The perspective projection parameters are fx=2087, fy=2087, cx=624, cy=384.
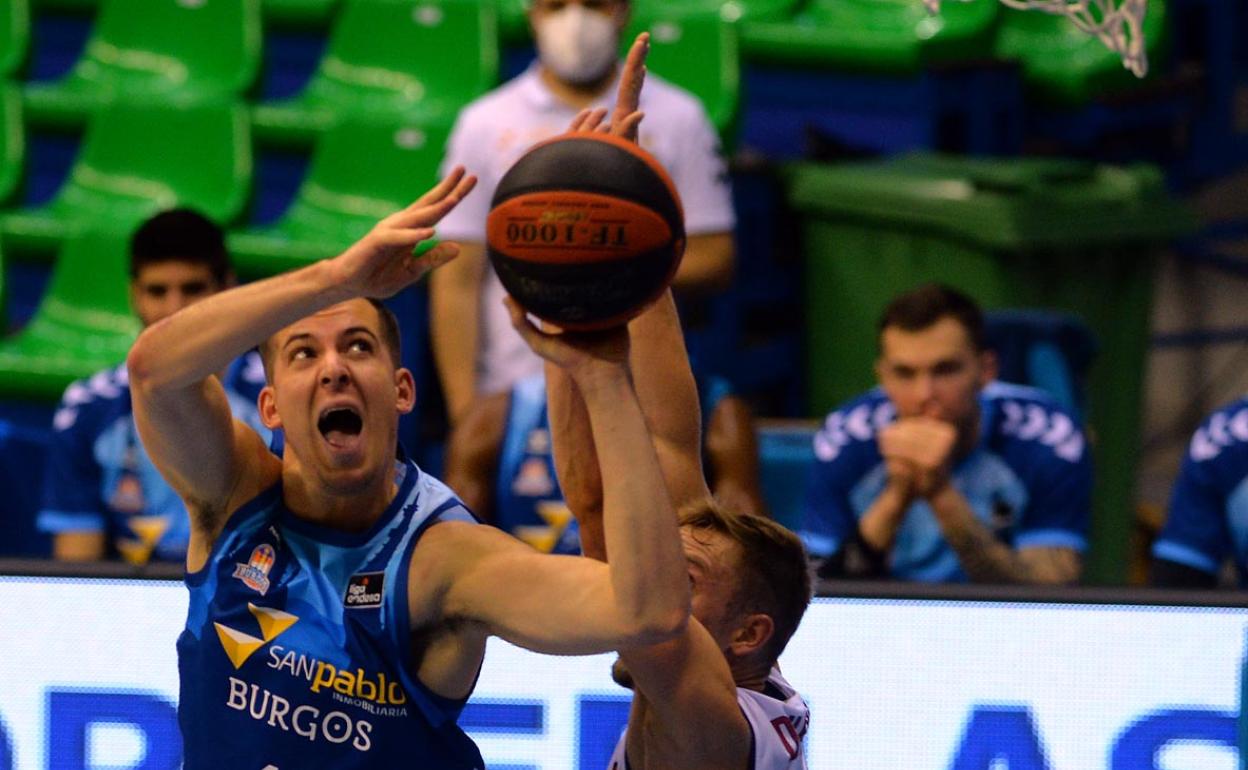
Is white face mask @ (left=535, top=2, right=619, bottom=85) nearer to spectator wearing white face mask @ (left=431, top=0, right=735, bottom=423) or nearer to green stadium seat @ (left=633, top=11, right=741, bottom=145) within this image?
spectator wearing white face mask @ (left=431, top=0, right=735, bottom=423)

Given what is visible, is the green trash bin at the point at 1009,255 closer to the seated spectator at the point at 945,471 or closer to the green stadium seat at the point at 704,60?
the green stadium seat at the point at 704,60

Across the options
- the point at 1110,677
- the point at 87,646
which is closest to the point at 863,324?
the point at 1110,677

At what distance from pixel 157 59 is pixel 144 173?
2.47 feet

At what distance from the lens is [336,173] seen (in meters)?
7.58

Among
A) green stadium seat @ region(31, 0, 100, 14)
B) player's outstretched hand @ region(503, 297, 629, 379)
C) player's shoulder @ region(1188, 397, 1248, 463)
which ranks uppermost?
green stadium seat @ region(31, 0, 100, 14)

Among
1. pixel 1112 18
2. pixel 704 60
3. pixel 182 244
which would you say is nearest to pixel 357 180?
pixel 704 60

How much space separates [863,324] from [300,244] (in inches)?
75.5

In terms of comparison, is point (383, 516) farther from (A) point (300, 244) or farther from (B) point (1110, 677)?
(A) point (300, 244)

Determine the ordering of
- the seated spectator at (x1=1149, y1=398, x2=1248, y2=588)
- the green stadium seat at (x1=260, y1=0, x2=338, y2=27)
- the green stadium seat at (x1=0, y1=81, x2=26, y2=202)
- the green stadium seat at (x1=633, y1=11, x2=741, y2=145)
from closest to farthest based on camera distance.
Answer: the seated spectator at (x1=1149, y1=398, x2=1248, y2=588)
the green stadium seat at (x1=633, y1=11, x2=741, y2=145)
the green stadium seat at (x1=0, y1=81, x2=26, y2=202)
the green stadium seat at (x1=260, y1=0, x2=338, y2=27)

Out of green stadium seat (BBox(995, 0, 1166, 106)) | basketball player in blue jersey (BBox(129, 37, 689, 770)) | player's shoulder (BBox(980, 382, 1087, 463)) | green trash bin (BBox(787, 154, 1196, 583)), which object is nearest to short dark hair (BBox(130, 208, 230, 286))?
player's shoulder (BBox(980, 382, 1087, 463))

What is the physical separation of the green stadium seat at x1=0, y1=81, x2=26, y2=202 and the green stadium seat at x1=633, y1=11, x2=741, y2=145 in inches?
91.0

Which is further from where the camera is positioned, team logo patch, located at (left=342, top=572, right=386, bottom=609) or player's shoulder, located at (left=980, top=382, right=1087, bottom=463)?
player's shoulder, located at (left=980, top=382, right=1087, bottom=463)

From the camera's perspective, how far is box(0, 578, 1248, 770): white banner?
14.8 ft

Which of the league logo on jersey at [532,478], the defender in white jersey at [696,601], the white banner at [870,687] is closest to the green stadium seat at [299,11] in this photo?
the league logo on jersey at [532,478]
